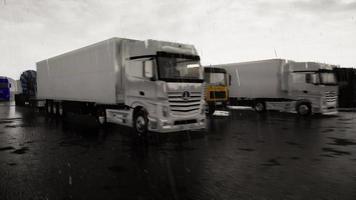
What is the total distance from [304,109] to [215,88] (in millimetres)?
5164

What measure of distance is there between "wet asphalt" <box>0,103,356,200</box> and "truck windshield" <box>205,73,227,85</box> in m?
8.06

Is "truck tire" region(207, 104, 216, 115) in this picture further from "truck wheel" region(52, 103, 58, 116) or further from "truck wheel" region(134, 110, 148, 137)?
"truck wheel" region(52, 103, 58, 116)

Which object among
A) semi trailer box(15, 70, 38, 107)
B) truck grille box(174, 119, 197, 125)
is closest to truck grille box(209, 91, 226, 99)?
truck grille box(174, 119, 197, 125)

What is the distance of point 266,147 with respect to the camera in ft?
25.8

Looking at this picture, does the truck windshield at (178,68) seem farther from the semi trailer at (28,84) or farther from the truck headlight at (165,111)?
the semi trailer at (28,84)

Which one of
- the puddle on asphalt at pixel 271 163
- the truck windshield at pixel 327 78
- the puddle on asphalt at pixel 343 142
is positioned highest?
the truck windshield at pixel 327 78

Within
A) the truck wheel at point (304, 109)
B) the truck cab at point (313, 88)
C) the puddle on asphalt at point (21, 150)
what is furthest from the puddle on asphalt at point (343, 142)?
the puddle on asphalt at point (21, 150)

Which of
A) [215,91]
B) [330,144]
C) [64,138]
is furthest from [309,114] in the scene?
[64,138]

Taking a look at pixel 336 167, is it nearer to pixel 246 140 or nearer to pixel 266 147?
pixel 266 147

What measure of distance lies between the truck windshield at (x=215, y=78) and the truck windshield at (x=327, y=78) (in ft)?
17.9

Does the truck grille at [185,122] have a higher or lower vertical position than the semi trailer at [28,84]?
lower

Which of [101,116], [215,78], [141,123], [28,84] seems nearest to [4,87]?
[28,84]

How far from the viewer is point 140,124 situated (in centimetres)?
954

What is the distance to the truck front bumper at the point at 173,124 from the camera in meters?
8.70
